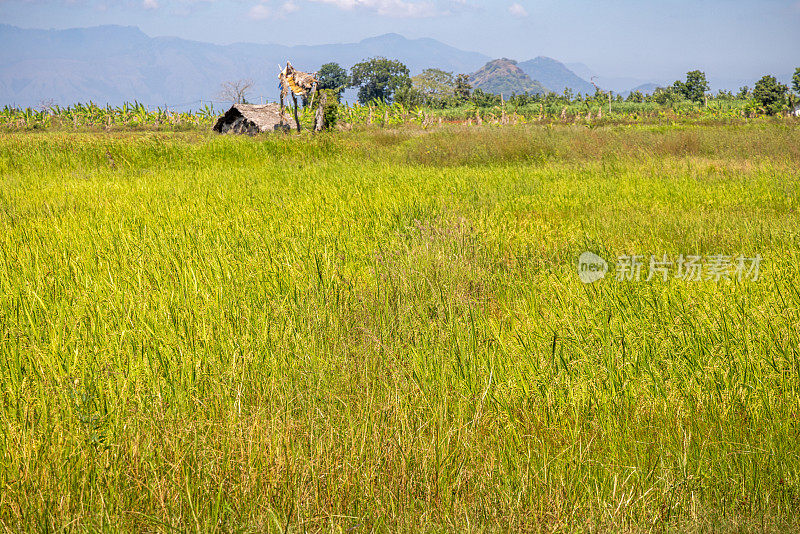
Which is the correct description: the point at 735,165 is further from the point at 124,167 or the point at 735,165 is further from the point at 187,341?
the point at 124,167

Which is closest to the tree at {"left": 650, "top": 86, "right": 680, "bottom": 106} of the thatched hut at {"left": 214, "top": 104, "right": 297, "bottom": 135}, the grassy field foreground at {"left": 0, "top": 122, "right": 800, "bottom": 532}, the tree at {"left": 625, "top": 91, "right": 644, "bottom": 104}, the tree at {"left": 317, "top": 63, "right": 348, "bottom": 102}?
the tree at {"left": 625, "top": 91, "right": 644, "bottom": 104}

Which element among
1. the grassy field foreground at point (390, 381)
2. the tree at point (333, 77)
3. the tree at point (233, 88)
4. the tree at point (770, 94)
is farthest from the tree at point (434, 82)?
the grassy field foreground at point (390, 381)

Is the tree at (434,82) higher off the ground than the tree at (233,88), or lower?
higher

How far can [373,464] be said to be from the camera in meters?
1.80

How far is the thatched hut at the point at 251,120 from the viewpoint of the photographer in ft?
58.7

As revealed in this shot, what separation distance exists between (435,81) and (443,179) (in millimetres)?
69301

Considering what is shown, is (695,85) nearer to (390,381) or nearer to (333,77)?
(390,381)

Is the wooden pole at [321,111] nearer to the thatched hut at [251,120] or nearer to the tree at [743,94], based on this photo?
the thatched hut at [251,120]

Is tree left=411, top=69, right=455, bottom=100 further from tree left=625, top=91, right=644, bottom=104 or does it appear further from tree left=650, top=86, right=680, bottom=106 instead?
tree left=650, top=86, right=680, bottom=106

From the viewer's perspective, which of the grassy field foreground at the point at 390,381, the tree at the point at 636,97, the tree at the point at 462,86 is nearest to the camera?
the grassy field foreground at the point at 390,381

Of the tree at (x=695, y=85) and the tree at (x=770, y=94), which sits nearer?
the tree at (x=770, y=94)

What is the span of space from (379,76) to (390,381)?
95.0 metres

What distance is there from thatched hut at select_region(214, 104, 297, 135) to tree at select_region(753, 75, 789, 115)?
26190 mm

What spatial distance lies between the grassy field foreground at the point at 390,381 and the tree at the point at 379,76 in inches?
3566
